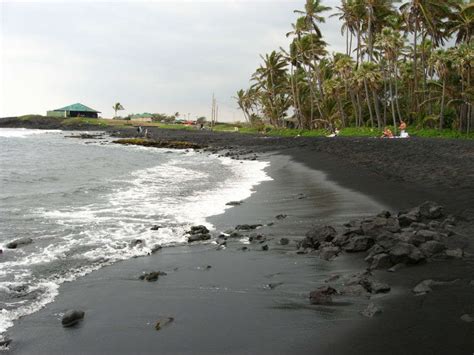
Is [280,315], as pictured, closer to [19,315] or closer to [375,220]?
[19,315]

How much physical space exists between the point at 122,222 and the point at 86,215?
4.69 feet

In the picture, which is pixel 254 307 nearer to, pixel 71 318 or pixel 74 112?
pixel 71 318

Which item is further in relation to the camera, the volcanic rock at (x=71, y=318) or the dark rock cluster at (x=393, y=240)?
the dark rock cluster at (x=393, y=240)

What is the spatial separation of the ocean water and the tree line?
2342 cm

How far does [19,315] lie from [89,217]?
18.8ft

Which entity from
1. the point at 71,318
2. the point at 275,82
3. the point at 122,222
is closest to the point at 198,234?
the point at 122,222

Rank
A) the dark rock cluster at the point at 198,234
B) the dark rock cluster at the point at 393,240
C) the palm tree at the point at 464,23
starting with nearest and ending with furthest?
1. the dark rock cluster at the point at 393,240
2. the dark rock cluster at the point at 198,234
3. the palm tree at the point at 464,23

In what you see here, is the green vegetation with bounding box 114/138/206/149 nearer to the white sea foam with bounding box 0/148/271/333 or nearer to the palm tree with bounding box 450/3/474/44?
the white sea foam with bounding box 0/148/271/333

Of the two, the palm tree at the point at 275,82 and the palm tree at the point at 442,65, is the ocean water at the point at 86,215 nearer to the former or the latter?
the palm tree at the point at 442,65

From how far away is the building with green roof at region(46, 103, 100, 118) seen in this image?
11800 cm

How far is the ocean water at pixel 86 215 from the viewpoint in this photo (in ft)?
21.8

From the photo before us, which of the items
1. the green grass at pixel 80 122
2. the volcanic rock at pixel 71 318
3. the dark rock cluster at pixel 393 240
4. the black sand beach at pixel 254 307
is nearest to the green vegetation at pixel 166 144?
the black sand beach at pixel 254 307

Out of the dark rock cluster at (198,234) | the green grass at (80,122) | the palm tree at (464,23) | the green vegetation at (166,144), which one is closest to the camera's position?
the dark rock cluster at (198,234)

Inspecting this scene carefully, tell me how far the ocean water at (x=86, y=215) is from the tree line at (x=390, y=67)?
23.4 meters
